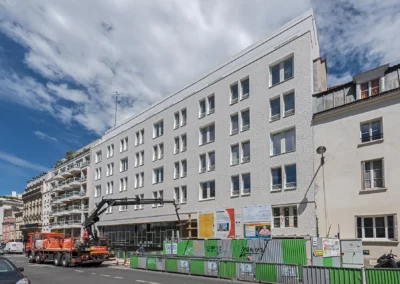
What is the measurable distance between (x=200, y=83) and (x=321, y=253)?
22.9 meters

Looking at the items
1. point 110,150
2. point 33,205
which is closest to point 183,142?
point 110,150

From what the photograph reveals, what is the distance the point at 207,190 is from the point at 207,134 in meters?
5.01

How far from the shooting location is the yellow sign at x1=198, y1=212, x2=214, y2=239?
33.4 m

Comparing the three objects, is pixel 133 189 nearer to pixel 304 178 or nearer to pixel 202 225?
pixel 202 225

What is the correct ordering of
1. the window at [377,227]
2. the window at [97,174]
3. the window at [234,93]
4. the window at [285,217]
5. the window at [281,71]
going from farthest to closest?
1. the window at [97,174]
2. the window at [234,93]
3. the window at [281,71]
4. the window at [285,217]
5. the window at [377,227]

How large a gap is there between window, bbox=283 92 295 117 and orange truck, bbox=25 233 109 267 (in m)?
16.1

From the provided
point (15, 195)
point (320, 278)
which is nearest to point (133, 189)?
point (320, 278)

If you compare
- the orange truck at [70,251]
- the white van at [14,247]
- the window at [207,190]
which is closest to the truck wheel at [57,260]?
the orange truck at [70,251]

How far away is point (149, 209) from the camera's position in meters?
42.8

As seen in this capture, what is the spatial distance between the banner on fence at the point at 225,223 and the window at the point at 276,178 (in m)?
4.42

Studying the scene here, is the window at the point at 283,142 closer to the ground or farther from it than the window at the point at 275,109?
closer to the ground

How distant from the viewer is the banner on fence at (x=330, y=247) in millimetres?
19484

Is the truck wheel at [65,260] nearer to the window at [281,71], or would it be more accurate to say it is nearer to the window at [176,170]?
the window at [176,170]

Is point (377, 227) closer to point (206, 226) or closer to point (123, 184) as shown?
point (206, 226)
